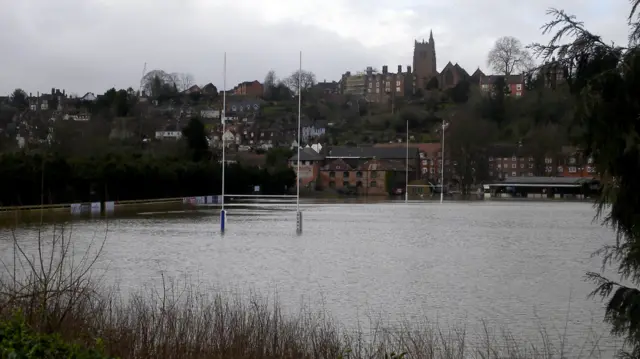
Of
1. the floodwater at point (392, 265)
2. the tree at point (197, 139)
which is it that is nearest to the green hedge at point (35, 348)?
the floodwater at point (392, 265)

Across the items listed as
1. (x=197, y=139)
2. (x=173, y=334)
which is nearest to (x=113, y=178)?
(x=197, y=139)

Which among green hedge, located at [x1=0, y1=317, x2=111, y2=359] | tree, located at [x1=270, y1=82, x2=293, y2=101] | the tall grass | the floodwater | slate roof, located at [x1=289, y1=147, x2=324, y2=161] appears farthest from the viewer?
tree, located at [x1=270, y1=82, x2=293, y2=101]

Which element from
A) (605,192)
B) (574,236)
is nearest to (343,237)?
(574,236)

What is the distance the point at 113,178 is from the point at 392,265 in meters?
41.6

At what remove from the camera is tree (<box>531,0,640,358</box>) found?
261 inches

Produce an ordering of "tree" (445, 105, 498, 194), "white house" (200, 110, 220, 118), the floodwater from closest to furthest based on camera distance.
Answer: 1. the floodwater
2. "tree" (445, 105, 498, 194)
3. "white house" (200, 110, 220, 118)

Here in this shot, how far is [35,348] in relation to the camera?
6508 millimetres

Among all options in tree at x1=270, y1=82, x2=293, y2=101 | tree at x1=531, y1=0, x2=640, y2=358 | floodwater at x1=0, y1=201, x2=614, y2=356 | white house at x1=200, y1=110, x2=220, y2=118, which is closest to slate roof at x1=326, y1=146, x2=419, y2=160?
white house at x1=200, y1=110, x2=220, y2=118

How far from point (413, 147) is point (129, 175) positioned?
6914cm

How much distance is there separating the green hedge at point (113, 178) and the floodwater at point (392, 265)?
9.54m

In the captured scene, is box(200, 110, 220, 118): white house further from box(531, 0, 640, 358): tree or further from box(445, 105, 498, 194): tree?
box(531, 0, 640, 358): tree

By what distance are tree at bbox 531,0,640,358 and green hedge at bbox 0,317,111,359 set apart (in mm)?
4288

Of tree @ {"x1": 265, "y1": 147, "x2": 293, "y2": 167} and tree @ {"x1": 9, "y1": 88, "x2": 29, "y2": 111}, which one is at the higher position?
tree @ {"x1": 9, "y1": 88, "x2": 29, "y2": 111}

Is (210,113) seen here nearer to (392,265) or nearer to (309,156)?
(309,156)
